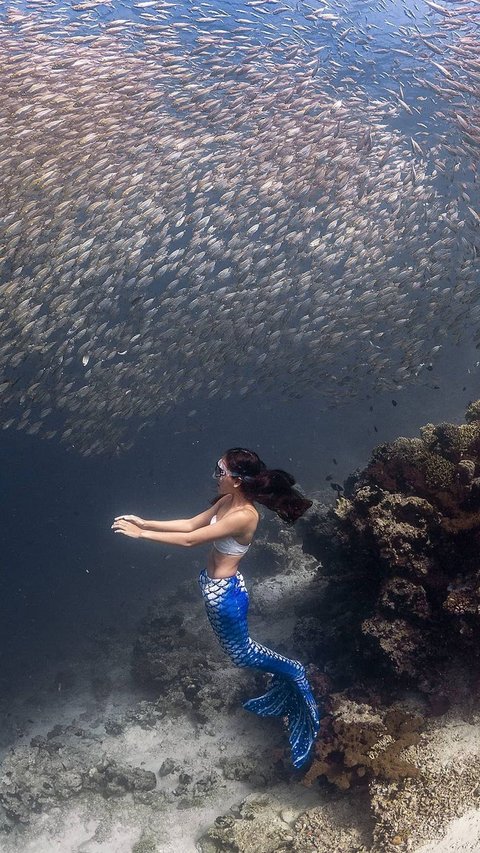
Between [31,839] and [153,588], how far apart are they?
12.1 metres

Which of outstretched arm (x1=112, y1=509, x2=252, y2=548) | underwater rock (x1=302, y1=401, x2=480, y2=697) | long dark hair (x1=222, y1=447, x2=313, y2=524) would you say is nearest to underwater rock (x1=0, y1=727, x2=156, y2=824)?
underwater rock (x1=302, y1=401, x2=480, y2=697)

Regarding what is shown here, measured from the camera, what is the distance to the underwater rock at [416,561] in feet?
17.2

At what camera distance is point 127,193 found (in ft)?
40.2

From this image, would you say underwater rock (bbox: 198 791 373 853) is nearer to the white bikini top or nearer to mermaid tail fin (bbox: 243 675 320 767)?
mermaid tail fin (bbox: 243 675 320 767)

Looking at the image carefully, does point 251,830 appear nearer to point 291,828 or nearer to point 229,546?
point 291,828

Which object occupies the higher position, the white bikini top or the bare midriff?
the white bikini top

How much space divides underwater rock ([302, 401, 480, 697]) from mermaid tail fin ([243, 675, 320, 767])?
847 mm

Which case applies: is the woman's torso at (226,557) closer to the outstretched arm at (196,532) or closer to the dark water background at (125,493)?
the outstretched arm at (196,532)

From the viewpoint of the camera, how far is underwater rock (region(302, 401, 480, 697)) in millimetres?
5242

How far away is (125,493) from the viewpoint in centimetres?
3831

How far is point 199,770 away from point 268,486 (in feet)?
20.1

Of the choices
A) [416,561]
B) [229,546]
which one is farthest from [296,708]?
[229,546]

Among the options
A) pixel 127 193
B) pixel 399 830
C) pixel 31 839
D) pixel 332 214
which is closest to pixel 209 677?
pixel 31 839

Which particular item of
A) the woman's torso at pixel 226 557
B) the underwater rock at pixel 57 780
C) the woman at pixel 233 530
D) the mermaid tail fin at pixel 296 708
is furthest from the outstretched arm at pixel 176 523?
the underwater rock at pixel 57 780
